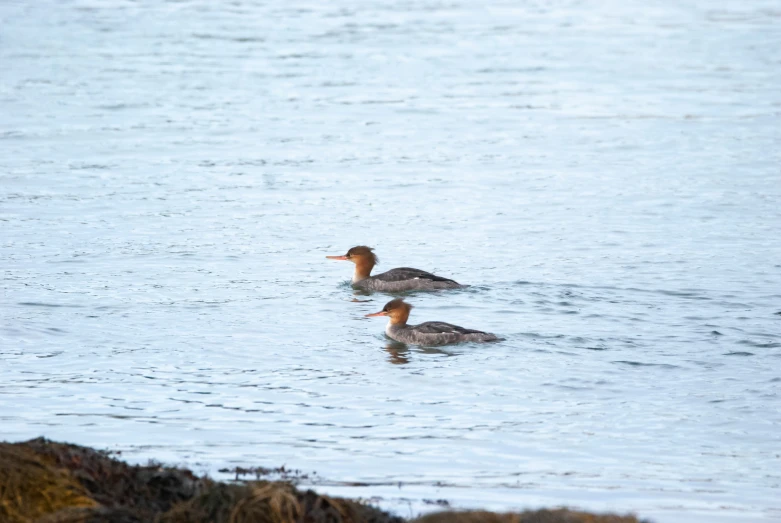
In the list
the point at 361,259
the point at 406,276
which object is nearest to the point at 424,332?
the point at 406,276

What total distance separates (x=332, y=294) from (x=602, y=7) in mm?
29665

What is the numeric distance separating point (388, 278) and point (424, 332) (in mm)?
2572

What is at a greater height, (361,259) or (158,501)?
(361,259)

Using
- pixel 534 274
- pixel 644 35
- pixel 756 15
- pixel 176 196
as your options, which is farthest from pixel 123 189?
pixel 756 15

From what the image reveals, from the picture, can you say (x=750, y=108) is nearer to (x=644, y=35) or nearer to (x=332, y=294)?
(x=644, y=35)

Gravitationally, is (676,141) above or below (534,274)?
above

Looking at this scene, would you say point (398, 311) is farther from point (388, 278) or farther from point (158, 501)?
point (158, 501)

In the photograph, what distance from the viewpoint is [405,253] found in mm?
15977

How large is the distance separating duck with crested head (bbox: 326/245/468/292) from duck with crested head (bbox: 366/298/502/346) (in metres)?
1.33

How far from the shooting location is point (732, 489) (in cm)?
784

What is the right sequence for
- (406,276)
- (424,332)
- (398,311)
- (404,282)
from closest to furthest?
(424,332)
(398,311)
(406,276)
(404,282)

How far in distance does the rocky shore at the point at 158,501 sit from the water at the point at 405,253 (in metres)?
1.13

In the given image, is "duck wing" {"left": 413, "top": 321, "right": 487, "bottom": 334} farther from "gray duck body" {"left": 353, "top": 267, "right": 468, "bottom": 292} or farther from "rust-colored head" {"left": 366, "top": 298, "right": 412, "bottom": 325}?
"gray duck body" {"left": 353, "top": 267, "right": 468, "bottom": 292}

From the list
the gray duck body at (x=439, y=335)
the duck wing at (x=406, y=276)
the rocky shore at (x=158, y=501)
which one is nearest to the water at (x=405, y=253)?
the gray duck body at (x=439, y=335)
